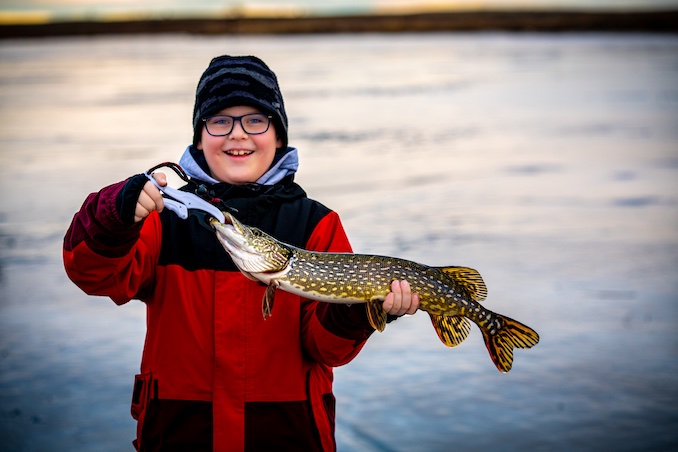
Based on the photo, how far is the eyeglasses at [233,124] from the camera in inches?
140

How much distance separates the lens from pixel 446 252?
774cm

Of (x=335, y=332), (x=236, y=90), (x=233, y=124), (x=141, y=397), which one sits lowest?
(x=141, y=397)

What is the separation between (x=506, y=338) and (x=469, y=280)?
274 millimetres

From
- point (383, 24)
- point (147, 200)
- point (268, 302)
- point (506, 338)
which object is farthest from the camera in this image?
point (383, 24)

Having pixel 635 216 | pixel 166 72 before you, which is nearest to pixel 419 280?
pixel 635 216

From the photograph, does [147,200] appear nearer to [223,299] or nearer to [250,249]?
[250,249]

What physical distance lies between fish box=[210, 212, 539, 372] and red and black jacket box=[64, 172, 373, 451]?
0.10m

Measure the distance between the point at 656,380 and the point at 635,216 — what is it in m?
4.18

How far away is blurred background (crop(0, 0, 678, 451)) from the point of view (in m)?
4.82

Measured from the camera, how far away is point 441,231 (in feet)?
28.0

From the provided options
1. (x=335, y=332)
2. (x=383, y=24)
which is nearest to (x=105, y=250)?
(x=335, y=332)

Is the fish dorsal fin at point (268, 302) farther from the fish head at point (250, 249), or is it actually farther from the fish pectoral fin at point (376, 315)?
the fish pectoral fin at point (376, 315)

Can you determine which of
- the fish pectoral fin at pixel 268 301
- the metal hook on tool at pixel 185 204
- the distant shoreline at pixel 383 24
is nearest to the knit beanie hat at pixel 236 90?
the metal hook on tool at pixel 185 204

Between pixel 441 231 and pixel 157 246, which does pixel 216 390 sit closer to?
pixel 157 246
